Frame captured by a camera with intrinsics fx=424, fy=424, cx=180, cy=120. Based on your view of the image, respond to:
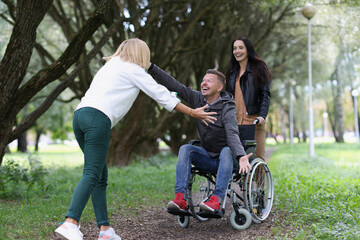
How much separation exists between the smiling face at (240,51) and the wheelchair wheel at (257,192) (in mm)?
1333

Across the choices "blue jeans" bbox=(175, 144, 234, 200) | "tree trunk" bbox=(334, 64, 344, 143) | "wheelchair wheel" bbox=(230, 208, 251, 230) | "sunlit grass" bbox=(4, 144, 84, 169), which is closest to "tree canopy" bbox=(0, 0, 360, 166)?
"sunlit grass" bbox=(4, 144, 84, 169)

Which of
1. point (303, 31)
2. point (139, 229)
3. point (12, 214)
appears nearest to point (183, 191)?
point (139, 229)

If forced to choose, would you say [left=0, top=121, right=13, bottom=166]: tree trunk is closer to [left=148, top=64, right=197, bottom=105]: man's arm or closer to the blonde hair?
[left=148, top=64, right=197, bottom=105]: man's arm

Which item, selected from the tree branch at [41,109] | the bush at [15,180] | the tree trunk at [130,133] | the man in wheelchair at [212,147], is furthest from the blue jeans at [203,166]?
the tree trunk at [130,133]

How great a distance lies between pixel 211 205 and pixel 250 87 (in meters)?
1.72

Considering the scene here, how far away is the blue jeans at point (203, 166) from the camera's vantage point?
4.24 metres

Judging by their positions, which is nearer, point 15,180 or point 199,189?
point 199,189

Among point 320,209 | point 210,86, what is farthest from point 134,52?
point 320,209

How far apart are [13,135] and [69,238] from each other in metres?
3.44

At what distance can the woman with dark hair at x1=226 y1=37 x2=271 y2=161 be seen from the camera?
17.0 ft

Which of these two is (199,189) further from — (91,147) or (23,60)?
(23,60)

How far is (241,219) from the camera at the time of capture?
4.55 metres

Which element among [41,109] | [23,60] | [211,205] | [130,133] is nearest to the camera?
[211,205]

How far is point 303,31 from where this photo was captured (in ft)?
58.8
